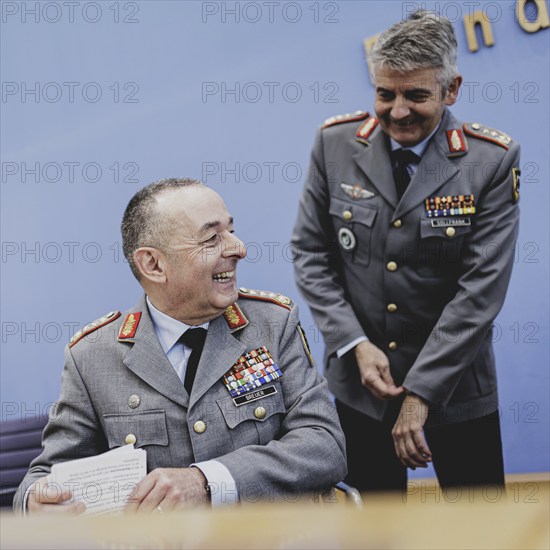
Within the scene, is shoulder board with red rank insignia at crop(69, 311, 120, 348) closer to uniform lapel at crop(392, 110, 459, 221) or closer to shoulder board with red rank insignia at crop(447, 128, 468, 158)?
uniform lapel at crop(392, 110, 459, 221)

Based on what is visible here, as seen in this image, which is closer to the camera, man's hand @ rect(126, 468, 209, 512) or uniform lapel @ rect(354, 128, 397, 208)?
man's hand @ rect(126, 468, 209, 512)

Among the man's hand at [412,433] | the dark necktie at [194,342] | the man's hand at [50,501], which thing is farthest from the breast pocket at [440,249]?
the man's hand at [50,501]

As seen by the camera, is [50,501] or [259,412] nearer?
[50,501]

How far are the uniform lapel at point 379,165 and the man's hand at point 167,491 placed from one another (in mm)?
1007

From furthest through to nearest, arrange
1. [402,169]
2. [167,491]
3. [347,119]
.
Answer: [347,119] < [402,169] < [167,491]

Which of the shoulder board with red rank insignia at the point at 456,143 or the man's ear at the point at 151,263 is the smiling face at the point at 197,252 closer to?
the man's ear at the point at 151,263

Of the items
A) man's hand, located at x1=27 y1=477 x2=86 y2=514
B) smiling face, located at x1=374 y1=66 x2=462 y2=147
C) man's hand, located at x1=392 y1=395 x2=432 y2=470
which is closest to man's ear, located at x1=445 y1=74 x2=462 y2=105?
smiling face, located at x1=374 y1=66 x2=462 y2=147

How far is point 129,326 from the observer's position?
194 cm

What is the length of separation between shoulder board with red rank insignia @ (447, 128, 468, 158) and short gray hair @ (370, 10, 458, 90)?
219 mm

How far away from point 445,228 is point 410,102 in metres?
0.35

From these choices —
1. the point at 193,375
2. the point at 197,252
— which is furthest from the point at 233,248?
the point at 193,375

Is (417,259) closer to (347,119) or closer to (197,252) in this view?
(347,119)

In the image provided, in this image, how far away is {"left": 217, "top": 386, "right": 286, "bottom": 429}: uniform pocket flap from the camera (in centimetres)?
184

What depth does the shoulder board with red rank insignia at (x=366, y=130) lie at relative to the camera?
239 cm
